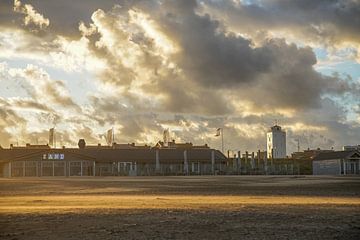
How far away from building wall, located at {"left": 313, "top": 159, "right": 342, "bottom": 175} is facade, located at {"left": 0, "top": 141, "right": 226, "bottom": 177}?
56.8ft

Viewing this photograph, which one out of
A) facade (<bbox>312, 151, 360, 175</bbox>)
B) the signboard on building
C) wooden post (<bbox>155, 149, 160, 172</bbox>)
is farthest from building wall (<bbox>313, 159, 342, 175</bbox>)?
the signboard on building

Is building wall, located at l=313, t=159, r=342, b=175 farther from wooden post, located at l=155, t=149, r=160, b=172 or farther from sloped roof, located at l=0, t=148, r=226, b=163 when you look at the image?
wooden post, located at l=155, t=149, r=160, b=172

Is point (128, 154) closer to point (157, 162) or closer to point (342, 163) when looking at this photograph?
point (157, 162)

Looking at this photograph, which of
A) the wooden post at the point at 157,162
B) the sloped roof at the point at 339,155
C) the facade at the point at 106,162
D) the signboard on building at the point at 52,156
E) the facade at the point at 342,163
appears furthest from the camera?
the wooden post at the point at 157,162

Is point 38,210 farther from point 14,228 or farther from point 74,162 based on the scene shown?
point 74,162

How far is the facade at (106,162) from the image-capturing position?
105 meters

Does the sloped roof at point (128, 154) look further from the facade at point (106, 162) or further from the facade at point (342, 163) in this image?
the facade at point (342, 163)

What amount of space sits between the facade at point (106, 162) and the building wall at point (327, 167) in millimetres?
17326

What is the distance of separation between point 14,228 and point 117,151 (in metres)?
101

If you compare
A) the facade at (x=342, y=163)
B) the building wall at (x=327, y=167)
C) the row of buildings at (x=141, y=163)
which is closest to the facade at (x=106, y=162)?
the row of buildings at (x=141, y=163)

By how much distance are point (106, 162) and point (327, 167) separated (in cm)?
3958

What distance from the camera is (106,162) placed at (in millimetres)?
114688

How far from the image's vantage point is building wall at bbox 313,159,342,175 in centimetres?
10700

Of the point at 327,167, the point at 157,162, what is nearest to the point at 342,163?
the point at 327,167
